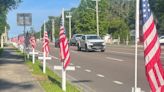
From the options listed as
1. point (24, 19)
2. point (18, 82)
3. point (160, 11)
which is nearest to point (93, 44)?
point (24, 19)

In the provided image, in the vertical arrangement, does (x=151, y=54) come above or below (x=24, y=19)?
below

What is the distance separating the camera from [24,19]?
100ft

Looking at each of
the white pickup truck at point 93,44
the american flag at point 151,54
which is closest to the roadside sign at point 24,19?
the white pickup truck at point 93,44

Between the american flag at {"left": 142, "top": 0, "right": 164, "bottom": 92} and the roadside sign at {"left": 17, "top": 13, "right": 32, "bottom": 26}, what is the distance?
23.1 m

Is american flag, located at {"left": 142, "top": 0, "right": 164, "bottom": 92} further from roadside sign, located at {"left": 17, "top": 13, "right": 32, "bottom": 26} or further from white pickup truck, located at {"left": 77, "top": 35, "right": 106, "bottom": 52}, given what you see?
white pickup truck, located at {"left": 77, "top": 35, "right": 106, "bottom": 52}

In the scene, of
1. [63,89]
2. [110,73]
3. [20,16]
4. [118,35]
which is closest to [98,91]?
[63,89]

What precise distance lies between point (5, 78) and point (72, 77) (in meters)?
2.93

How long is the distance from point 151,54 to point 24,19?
23.5m

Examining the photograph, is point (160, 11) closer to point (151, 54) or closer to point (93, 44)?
point (93, 44)

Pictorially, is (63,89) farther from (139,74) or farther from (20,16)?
(20,16)


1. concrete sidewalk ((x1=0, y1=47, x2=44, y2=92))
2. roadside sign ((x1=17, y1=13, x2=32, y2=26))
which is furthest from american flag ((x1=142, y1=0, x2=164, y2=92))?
roadside sign ((x1=17, y1=13, x2=32, y2=26))

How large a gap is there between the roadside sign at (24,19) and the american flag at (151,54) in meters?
23.1

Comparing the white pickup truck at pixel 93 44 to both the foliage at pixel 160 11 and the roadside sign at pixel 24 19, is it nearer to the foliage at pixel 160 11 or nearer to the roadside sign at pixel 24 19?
the roadside sign at pixel 24 19

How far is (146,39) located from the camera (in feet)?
24.8
